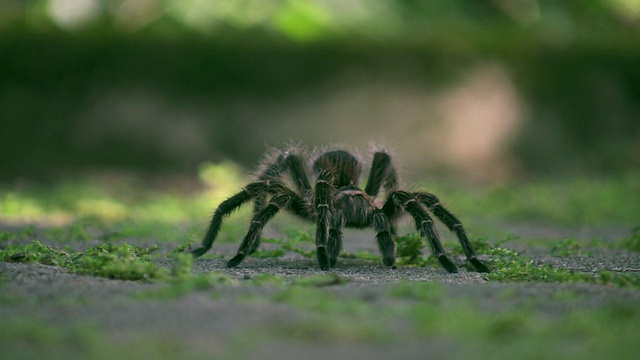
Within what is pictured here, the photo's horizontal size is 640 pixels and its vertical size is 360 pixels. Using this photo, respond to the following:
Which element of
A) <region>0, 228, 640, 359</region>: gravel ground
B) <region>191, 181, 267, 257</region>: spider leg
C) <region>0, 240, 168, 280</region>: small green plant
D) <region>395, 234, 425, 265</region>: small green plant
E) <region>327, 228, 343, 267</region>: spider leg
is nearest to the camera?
<region>0, 228, 640, 359</region>: gravel ground

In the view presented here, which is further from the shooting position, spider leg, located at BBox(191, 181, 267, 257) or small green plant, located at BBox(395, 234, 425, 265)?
small green plant, located at BBox(395, 234, 425, 265)

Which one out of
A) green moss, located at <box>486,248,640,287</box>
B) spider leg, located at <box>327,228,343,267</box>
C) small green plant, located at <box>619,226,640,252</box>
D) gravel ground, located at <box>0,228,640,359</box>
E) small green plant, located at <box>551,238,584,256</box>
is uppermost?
small green plant, located at <box>619,226,640,252</box>

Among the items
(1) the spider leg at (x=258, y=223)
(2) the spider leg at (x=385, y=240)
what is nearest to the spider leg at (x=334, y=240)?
(2) the spider leg at (x=385, y=240)

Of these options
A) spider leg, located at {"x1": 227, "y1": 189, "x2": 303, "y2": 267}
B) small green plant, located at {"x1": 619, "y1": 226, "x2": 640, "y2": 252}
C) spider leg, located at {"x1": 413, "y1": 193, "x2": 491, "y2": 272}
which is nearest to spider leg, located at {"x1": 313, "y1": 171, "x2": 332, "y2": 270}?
spider leg, located at {"x1": 227, "y1": 189, "x2": 303, "y2": 267}

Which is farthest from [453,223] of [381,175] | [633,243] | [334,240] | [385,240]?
[633,243]

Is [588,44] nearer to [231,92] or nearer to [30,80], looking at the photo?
[231,92]

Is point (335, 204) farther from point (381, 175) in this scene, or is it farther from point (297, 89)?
point (297, 89)

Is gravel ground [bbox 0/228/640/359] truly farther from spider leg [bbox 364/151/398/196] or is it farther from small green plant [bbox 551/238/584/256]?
small green plant [bbox 551/238/584/256]

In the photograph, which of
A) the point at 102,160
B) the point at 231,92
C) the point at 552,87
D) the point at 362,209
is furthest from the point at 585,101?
the point at 362,209
